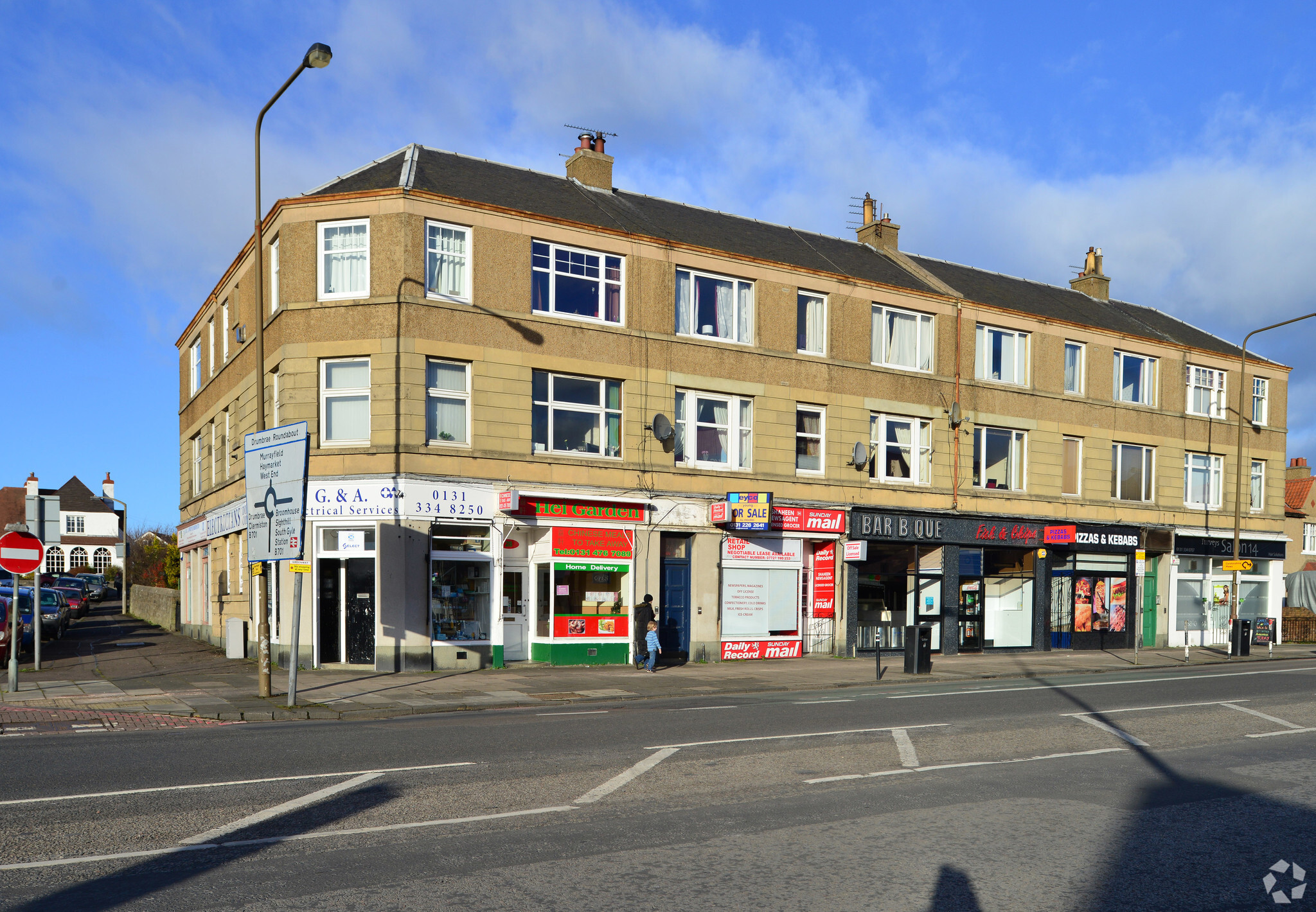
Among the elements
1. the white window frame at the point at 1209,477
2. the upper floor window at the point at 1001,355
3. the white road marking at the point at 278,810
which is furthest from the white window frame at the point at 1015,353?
the white road marking at the point at 278,810

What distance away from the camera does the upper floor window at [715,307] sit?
2652 cm

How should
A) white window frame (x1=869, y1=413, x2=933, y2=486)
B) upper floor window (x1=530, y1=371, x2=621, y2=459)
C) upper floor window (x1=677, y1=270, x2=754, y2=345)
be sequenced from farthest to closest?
white window frame (x1=869, y1=413, x2=933, y2=486), upper floor window (x1=677, y1=270, x2=754, y2=345), upper floor window (x1=530, y1=371, x2=621, y2=459)

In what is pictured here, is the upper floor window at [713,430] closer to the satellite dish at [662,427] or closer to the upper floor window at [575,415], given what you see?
the satellite dish at [662,427]

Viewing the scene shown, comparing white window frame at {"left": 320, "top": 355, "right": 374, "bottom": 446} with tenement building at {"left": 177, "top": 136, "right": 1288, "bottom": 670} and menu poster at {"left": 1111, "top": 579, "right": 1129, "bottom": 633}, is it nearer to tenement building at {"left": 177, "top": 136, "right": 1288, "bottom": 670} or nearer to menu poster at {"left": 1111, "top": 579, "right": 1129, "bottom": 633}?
tenement building at {"left": 177, "top": 136, "right": 1288, "bottom": 670}

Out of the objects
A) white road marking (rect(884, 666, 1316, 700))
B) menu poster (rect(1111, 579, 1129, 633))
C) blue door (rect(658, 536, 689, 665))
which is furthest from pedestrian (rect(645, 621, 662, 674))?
menu poster (rect(1111, 579, 1129, 633))

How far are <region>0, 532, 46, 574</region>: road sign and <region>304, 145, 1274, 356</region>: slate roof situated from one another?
9.29m

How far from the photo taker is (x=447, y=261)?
23.4m

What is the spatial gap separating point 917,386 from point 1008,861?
23.9m

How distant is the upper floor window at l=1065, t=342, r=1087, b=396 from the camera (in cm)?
3378

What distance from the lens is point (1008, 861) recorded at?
23.9ft

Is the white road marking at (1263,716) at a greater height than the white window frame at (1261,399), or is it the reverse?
the white window frame at (1261,399)

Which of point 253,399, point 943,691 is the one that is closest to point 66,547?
point 253,399

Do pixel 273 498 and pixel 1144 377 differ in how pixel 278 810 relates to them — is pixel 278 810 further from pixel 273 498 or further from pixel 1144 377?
pixel 1144 377

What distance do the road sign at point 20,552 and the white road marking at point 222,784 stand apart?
10.8 m
